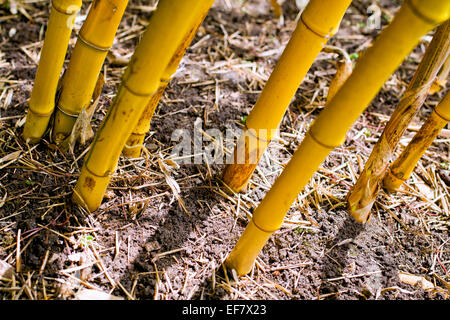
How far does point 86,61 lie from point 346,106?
799 mm

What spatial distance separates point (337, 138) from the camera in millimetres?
1012

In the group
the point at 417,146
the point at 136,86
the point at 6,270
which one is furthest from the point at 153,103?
the point at 417,146

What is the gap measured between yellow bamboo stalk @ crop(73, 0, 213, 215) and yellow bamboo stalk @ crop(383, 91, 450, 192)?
3.02 ft

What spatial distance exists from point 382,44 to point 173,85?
47.0 inches

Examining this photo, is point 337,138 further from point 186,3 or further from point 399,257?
point 399,257

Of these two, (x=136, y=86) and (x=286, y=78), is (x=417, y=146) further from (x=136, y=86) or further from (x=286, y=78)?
(x=136, y=86)

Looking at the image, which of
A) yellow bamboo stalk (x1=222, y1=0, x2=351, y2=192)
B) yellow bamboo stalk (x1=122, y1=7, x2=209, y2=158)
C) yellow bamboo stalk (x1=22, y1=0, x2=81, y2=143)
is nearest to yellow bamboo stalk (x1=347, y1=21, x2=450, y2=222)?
yellow bamboo stalk (x1=222, y1=0, x2=351, y2=192)

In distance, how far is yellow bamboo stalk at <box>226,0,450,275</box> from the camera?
0.85 meters

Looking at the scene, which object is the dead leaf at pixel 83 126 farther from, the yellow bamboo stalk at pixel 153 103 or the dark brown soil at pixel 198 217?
the yellow bamboo stalk at pixel 153 103

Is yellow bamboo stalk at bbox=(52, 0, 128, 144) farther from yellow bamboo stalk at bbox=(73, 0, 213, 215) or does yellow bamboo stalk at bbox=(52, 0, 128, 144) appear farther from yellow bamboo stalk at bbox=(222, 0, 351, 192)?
yellow bamboo stalk at bbox=(222, 0, 351, 192)

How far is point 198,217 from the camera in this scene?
145 cm

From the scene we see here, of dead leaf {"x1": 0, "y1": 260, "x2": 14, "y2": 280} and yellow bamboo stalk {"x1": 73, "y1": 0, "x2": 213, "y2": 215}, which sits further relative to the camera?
dead leaf {"x1": 0, "y1": 260, "x2": 14, "y2": 280}
